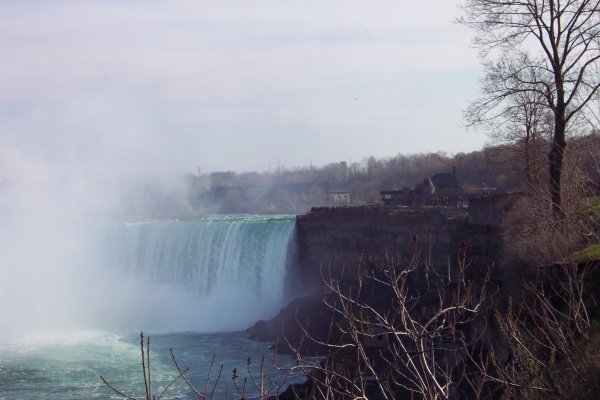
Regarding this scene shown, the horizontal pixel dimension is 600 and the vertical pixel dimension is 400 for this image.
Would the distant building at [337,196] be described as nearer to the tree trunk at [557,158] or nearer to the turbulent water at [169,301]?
the turbulent water at [169,301]

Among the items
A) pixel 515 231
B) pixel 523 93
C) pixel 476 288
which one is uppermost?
pixel 523 93

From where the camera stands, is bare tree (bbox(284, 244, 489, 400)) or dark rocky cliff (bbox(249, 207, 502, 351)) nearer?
bare tree (bbox(284, 244, 489, 400))

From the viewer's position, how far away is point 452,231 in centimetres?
3105

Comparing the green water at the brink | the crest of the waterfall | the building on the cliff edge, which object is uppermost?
the building on the cliff edge

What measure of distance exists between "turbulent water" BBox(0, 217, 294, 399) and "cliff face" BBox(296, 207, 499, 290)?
1262 mm

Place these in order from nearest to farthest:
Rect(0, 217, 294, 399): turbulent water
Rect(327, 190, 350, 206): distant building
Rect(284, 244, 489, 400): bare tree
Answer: Rect(284, 244, 489, 400): bare tree, Rect(0, 217, 294, 399): turbulent water, Rect(327, 190, 350, 206): distant building

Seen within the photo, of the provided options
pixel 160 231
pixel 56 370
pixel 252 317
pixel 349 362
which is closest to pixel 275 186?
pixel 160 231

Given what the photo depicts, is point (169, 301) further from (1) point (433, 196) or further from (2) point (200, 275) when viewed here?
(1) point (433, 196)

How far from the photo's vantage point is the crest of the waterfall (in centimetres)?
3547

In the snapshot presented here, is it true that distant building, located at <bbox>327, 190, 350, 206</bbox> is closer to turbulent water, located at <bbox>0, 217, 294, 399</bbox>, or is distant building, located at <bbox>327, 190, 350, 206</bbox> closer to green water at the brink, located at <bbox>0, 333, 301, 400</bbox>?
turbulent water, located at <bbox>0, 217, 294, 399</bbox>

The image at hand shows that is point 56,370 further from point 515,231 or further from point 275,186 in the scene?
point 275,186

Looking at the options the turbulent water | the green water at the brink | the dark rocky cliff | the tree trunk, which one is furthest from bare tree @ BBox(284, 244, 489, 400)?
the turbulent water

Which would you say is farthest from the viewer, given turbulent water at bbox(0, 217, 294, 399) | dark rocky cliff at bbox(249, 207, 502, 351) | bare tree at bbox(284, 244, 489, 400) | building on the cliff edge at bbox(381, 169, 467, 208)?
building on the cliff edge at bbox(381, 169, 467, 208)

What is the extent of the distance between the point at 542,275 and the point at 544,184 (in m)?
5.13
